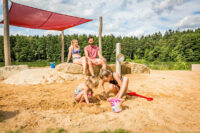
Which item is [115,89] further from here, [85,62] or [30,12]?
[30,12]

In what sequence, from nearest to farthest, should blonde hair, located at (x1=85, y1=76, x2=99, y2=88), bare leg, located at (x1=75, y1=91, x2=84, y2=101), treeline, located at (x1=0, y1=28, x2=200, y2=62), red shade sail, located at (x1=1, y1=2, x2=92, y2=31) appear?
blonde hair, located at (x1=85, y1=76, x2=99, y2=88) < bare leg, located at (x1=75, y1=91, x2=84, y2=101) < red shade sail, located at (x1=1, y1=2, x2=92, y2=31) < treeline, located at (x1=0, y1=28, x2=200, y2=62)

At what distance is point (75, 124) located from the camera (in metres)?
1.70

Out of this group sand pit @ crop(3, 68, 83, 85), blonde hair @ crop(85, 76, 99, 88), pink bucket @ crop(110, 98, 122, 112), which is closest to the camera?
pink bucket @ crop(110, 98, 122, 112)

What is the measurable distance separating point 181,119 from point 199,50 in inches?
1058

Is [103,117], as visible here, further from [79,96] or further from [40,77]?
[40,77]

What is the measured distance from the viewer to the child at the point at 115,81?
8.21ft

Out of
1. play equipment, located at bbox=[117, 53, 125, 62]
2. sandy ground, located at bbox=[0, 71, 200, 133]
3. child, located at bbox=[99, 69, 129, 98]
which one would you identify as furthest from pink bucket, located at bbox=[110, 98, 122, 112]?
play equipment, located at bbox=[117, 53, 125, 62]

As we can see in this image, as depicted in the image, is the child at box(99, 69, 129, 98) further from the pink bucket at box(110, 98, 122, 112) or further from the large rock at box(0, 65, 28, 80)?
the large rock at box(0, 65, 28, 80)

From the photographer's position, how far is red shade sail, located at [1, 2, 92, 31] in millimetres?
5160

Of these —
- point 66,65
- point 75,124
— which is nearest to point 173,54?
point 66,65

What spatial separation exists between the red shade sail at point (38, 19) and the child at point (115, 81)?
14.7ft

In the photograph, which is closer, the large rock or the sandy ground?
the sandy ground

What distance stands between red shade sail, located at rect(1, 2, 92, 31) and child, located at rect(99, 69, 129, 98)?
177 inches

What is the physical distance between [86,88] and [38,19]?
4.99 m
